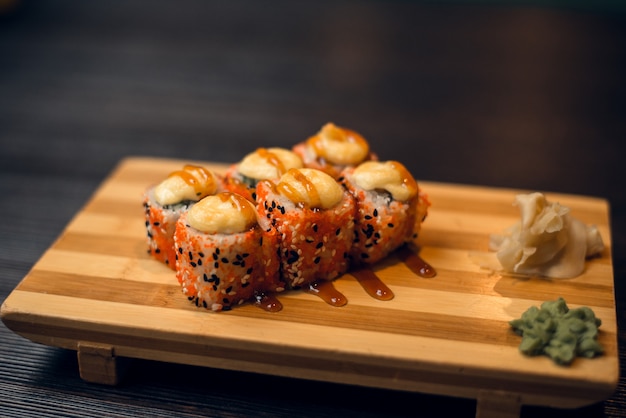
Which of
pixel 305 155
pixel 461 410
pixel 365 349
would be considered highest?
pixel 305 155

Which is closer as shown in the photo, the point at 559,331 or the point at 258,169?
the point at 559,331

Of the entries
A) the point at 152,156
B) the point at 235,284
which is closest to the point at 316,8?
the point at 152,156

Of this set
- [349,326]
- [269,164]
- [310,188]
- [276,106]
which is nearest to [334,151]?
[269,164]

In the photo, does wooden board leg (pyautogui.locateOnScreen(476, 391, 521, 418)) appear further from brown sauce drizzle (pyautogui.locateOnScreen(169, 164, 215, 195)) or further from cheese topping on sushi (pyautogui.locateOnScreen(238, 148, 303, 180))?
brown sauce drizzle (pyautogui.locateOnScreen(169, 164, 215, 195))

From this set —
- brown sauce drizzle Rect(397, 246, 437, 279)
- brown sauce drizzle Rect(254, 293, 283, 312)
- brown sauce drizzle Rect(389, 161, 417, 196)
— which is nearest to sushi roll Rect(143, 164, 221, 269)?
brown sauce drizzle Rect(254, 293, 283, 312)

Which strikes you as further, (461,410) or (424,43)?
(424,43)

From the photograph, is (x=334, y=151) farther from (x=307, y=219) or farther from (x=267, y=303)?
(x=267, y=303)

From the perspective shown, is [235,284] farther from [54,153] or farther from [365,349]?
[54,153]
